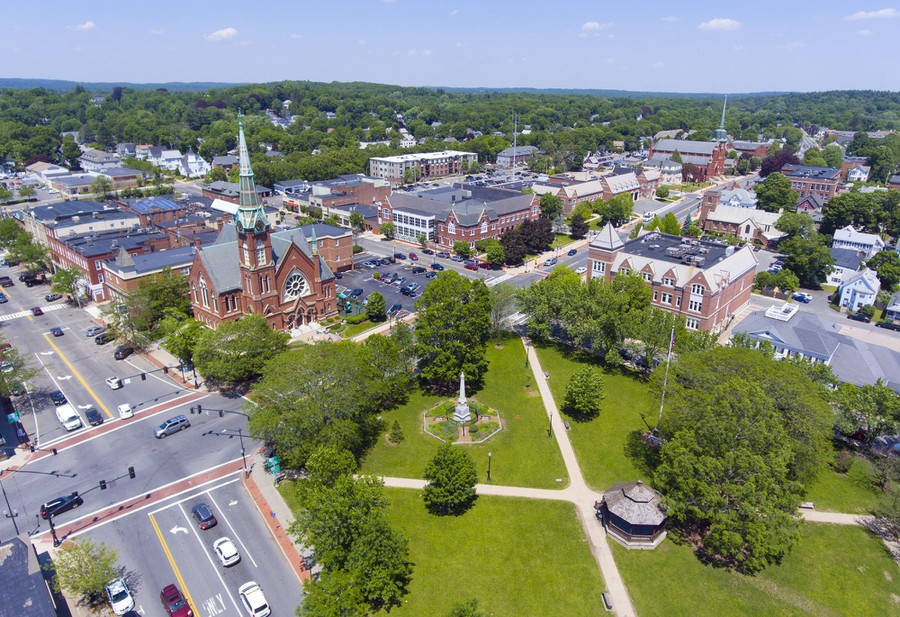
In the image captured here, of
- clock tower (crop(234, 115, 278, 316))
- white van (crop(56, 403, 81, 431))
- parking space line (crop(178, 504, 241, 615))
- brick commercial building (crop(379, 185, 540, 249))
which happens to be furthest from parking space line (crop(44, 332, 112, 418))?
brick commercial building (crop(379, 185, 540, 249))

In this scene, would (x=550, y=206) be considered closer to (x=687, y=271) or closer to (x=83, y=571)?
(x=687, y=271)

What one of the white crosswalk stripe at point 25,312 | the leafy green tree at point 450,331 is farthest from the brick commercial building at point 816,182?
the white crosswalk stripe at point 25,312

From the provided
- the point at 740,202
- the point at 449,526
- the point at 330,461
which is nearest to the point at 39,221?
the point at 330,461

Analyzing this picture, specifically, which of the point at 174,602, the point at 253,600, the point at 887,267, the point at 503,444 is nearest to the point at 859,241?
the point at 887,267

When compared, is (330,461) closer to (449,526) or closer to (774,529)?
(449,526)

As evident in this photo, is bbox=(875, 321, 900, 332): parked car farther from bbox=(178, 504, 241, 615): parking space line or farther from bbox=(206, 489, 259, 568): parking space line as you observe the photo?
bbox=(178, 504, 241, 615): parking space line
